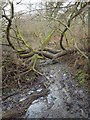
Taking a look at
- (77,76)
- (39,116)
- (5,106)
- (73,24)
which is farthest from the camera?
(73,24)

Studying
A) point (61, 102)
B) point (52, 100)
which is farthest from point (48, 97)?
point (61, 102)

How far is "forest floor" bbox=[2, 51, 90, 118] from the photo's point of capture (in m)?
6.62

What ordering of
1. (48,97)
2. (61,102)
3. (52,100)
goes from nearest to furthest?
(61,102), (52,100), (48,97)

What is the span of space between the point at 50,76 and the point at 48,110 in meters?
3.81

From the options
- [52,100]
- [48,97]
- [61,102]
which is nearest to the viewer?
[61,102]

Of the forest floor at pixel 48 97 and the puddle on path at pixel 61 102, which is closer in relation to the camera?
the puddle on path at pixel 61 102

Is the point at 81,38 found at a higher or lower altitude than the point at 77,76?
higher

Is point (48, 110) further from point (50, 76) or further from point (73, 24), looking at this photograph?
point (73, 24)

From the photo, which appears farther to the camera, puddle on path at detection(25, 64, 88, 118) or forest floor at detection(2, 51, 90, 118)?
forest floor at detection(2, 51, 90, 118)

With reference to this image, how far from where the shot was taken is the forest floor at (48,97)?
662 cm

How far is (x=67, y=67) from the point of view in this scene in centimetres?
1151

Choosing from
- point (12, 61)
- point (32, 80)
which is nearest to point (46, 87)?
point (32, 80)

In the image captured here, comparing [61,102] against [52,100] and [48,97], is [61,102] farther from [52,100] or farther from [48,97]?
[48,97]

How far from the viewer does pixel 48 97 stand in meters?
7.95
